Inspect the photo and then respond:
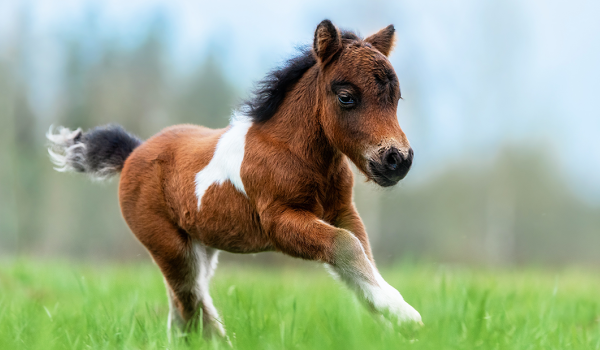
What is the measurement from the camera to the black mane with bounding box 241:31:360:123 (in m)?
3.79

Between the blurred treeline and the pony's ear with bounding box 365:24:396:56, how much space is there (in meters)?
12.1

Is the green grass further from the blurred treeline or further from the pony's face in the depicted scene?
the blurred treeline

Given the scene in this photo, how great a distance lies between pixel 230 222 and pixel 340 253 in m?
1.08

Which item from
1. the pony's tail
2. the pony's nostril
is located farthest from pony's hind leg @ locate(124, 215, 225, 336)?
the pony's nostril

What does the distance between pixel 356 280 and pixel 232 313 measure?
837 mm

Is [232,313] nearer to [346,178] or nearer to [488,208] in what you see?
[346,178]

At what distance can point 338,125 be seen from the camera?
3299 mm

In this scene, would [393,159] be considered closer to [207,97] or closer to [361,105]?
[361,105]

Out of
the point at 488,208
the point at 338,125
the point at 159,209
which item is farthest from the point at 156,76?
the point at 338,125

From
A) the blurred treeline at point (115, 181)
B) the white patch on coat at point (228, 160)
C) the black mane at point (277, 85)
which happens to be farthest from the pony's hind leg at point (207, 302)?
the blurred treeline at point (115, 181)

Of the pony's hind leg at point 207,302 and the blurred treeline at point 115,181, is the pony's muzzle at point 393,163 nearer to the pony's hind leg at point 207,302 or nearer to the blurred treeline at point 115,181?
the pony's hind leg at point 207,302

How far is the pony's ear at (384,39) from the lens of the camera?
12.2 feet

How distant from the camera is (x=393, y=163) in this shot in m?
3.02

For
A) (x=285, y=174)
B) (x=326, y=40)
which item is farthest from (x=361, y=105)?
(x=285, y=174)
